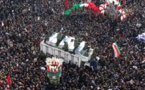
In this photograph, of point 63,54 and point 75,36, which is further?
point 75,36

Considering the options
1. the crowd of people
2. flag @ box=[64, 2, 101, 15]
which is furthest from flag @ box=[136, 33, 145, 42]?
flag @ box=[64, 2, 101, 15]

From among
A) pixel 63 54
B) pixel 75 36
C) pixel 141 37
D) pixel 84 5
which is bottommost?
pixel 63 54

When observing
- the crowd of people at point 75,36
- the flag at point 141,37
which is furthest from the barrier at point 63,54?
the flag at point 141,37

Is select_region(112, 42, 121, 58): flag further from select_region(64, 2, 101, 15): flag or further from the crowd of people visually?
select_region(64, 2, 101, 15): flag

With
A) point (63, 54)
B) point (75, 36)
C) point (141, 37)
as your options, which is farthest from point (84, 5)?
point (63, 54)

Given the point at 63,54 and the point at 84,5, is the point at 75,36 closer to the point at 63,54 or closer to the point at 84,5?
the point at 63,54

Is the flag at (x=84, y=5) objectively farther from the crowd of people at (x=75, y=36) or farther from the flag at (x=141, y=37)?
the flag at (x=141, y=37)

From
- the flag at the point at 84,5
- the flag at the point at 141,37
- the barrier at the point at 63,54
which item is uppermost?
the flag at the point at 84,5

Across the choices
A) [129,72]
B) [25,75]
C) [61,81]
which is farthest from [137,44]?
[25,75]

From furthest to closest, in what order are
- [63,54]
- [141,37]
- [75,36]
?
1. [75,36]
2. [141,37]
3. [63,54]
